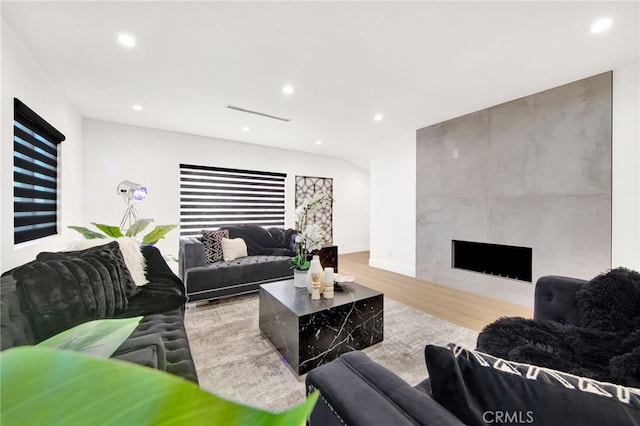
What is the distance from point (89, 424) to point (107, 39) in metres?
2.80

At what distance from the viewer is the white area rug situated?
5.35 feet

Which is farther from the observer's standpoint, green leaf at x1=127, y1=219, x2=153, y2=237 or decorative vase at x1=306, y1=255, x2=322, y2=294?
green leaf at x1=127, y1=219, x2=153, y2=237

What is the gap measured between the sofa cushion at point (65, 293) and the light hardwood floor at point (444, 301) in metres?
2.81

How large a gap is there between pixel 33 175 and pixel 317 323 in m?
2.75

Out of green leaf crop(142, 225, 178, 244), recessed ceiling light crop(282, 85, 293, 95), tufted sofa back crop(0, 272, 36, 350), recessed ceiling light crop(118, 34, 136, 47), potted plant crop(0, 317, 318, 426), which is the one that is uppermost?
recessed ceiling light crop(282, 85, 293, 95)

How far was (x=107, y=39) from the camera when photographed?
6.55ft

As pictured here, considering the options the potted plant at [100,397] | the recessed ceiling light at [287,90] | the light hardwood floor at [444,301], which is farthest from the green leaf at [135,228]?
the potted plant at [100,397]

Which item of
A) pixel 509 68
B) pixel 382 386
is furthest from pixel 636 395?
pixel 509 68

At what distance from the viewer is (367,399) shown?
760 mm

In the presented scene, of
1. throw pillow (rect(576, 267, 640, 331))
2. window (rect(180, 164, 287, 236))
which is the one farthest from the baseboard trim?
throw pillow (rect(576, 267, 640, 331))

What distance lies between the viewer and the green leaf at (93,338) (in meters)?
0.24

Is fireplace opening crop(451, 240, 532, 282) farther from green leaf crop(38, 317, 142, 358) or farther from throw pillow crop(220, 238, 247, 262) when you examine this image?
green leaf crop(38, 317, 142, 358)

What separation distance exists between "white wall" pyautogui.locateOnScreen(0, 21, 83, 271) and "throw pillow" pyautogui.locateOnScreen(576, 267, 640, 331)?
3471 mm

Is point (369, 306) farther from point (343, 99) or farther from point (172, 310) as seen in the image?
point (343, 99)
